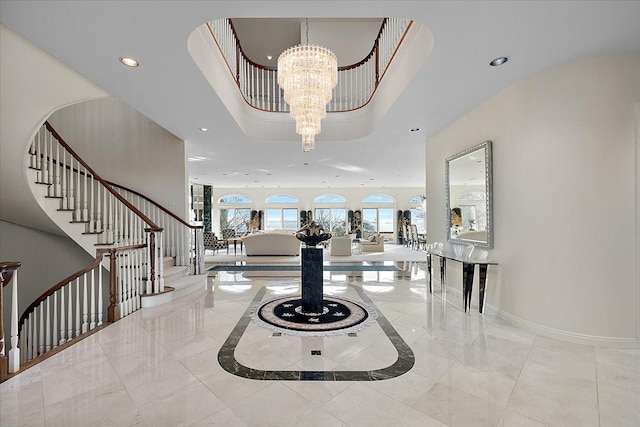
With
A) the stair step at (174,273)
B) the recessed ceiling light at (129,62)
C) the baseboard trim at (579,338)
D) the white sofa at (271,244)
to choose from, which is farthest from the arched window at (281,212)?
the baseboard trim at (579,338)

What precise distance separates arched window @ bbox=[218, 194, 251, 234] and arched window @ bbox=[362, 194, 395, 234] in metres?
6.64

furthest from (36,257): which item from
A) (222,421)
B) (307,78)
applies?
(307,78)

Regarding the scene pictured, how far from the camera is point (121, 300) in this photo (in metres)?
3.92

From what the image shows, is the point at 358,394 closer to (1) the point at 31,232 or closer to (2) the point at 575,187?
(2) the point at 575,187

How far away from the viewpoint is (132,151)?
645cm

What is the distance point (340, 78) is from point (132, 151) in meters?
5.08

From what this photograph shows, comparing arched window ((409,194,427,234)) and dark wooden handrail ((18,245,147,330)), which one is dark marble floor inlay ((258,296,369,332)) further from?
arched window ((409,194,427,234))

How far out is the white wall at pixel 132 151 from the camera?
6.34m

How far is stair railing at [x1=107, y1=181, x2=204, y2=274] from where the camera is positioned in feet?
19.4

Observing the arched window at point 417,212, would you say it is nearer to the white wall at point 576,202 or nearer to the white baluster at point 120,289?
the white wall at point 576,202

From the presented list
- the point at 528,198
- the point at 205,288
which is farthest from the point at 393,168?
the point at 205,288

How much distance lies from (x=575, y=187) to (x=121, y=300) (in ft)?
19.1

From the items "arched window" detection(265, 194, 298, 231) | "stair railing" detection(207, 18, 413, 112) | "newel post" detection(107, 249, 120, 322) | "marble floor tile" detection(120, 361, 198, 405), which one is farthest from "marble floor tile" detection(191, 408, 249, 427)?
"arched window" detection(265, 194, 298, 231)

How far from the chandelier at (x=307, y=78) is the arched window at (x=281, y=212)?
39.2ft
